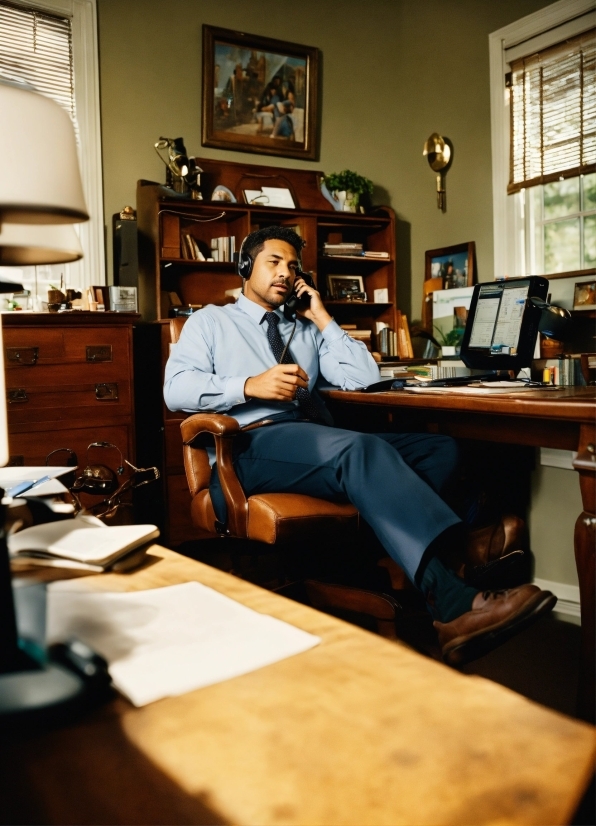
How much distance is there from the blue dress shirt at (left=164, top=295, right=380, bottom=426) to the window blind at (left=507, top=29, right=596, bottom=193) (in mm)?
1937

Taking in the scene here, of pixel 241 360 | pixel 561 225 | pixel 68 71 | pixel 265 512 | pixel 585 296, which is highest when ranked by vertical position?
pixel 68 71

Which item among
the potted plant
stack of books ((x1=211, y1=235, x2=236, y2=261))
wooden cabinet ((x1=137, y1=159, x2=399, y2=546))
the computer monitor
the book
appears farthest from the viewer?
the potted plant

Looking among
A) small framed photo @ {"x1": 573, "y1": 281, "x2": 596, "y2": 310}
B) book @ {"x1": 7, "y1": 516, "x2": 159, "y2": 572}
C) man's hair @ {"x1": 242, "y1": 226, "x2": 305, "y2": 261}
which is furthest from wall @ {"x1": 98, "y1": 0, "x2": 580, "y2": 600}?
book @ {"x1": 7, "y1": 516, "x2": 159, "y2": 572}

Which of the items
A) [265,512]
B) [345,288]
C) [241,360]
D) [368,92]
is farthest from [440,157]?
[265,512]

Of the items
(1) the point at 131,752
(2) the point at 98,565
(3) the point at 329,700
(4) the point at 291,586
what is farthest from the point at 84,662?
(4) the point at 291,586

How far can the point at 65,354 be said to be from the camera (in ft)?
9.70

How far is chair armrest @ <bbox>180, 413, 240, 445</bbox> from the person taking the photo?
6.48 feet

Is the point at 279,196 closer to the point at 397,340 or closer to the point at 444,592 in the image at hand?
the point at 397,340

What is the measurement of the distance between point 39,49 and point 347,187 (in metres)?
1.81

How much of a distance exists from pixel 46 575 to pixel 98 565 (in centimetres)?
6

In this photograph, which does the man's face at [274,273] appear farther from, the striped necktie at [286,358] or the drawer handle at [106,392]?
the drawer handle at [106,392]

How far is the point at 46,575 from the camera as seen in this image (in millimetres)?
757

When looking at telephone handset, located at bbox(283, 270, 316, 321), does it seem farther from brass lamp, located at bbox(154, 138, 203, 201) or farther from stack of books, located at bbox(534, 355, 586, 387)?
brass lamp, located at bbox(154, 138, 203, 201)

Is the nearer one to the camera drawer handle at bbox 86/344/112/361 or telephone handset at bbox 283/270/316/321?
telephone handset at bbox 283/270/316/321
